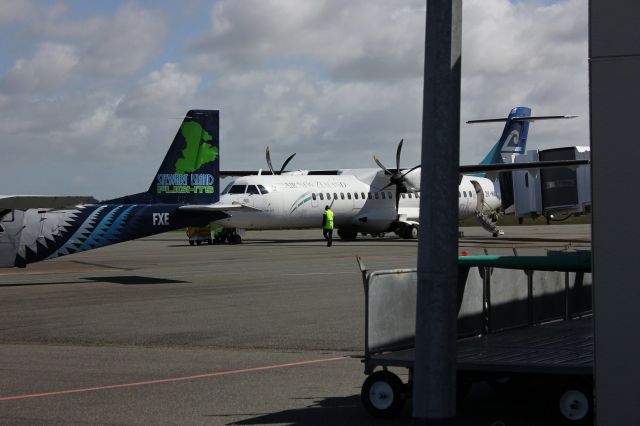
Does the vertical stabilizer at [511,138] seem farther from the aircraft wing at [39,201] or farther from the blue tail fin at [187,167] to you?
the aircraft wing at [39,201]

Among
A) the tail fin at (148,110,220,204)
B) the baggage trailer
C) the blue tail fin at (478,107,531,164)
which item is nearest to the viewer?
the baggage trailer

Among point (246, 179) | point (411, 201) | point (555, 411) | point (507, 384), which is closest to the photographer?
point (555, 411)

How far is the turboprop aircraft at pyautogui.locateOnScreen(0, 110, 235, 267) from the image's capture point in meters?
20.2

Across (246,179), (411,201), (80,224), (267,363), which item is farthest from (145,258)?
(267,363)

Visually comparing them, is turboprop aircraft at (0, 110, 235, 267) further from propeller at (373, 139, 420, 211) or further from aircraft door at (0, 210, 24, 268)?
propeller at (373, 139, 420, 211)

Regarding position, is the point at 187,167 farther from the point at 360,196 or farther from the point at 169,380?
the point at 360,196

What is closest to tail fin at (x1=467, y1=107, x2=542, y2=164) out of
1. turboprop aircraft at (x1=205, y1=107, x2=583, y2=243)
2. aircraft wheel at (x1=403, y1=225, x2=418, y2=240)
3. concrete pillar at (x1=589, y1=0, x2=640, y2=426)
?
turboprop aircraft at (x1=205, y1=107, x2=583, y2=243)

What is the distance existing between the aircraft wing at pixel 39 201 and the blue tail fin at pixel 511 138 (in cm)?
3169

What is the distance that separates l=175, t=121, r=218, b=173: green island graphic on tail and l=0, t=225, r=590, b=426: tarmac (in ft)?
8.32

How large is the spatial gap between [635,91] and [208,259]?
966 inches

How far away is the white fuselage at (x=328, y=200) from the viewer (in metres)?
37.8

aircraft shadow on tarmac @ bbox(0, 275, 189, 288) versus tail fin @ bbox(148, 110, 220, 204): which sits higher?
tail fin @ bbox(148, 110, 220, 204)

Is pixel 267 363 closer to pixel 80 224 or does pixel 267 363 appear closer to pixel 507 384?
pixel 507 384

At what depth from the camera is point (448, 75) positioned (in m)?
5.48
